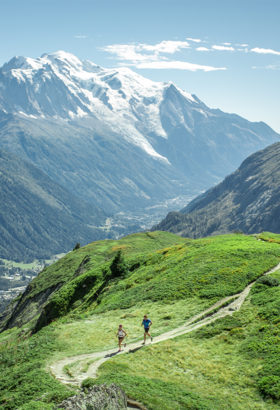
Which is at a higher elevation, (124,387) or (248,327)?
(124,387)

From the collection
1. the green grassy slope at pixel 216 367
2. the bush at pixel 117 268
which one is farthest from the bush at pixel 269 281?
the bush at pixel 117 268

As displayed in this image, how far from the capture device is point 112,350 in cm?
3142

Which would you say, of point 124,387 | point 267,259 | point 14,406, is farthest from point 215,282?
point 14,406

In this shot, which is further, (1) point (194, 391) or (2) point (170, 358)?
(2) point (170, 358)

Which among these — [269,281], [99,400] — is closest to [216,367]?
[99,400]

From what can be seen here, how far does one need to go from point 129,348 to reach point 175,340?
4.61 metres

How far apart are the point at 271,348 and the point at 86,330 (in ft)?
66.0

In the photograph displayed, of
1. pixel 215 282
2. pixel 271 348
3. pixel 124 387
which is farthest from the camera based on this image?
pixel 215 282

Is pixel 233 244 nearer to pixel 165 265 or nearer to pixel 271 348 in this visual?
pixel 165 265

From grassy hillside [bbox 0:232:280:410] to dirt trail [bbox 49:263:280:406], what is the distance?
0.89 meters

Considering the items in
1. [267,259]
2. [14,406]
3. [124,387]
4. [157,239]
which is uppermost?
[14,406]

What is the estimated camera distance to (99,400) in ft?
64.5

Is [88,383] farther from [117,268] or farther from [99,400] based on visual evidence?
[117,268]

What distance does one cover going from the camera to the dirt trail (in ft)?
84.1
